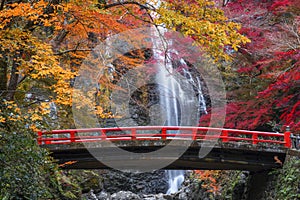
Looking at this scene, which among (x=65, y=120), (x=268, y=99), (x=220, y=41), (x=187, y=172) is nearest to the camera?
(x=220, y=41)

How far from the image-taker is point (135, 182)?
23.5m

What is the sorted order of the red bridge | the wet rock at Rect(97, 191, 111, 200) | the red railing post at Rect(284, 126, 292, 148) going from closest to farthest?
the red bridge
the red railing post at Rect(284, 126, 292, 148)
the wet rock at Rect(97, 191, 111, 200)

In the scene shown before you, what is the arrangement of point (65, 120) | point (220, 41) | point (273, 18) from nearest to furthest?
point (220, 41) → point (65, 120) → point (273, 18)

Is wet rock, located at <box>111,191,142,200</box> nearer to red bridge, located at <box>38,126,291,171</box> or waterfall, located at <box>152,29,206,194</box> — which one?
waterfall, located at <box>152,29,206,194</box>

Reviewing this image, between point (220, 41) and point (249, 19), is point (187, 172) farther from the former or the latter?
point (220, 41)

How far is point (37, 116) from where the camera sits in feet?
28.9

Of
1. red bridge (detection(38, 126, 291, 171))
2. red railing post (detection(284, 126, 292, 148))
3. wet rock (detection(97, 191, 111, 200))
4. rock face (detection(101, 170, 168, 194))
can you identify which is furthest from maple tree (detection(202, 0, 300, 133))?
rock face (detection(101, 170, 168, 194))

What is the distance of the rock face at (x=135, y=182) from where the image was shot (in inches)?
905

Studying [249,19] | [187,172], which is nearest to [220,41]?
[249,19]

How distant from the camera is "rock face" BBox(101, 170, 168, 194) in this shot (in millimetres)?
22984

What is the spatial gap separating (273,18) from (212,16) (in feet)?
34.4

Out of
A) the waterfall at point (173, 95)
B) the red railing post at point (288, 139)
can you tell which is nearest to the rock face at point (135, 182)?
the waterfall at point (173, 95)

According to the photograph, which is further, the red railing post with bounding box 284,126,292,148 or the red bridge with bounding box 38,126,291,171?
the red railing post with bounding box 284,126,292,148

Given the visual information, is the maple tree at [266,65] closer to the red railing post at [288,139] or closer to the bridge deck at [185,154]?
the red railing post at [288,139]
